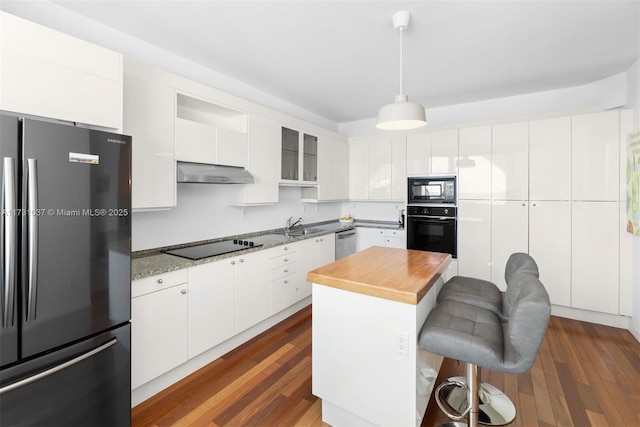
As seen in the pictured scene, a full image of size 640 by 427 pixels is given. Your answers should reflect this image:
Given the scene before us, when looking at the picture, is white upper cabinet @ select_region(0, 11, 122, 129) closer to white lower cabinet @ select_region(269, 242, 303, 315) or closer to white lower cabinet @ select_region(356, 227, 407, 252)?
white lower cabinet @ select_region(269, 242, 303, 315)

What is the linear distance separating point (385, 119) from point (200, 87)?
1693 mm

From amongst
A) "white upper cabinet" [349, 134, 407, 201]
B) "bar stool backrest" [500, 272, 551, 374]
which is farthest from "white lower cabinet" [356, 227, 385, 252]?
"bar stool backrest" [500, 272, 551, 374]

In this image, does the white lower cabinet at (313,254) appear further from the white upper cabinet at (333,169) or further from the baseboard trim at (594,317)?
the baseboard trim at (594,317)

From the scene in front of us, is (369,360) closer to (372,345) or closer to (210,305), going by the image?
(372,345)

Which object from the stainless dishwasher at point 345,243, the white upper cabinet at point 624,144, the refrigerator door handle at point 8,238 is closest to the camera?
the refrigerator door handle at point 8,238

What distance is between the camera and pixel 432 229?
405 centimetres

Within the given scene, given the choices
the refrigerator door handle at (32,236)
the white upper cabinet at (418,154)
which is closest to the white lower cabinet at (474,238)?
the white upper cabinet at (418,154)

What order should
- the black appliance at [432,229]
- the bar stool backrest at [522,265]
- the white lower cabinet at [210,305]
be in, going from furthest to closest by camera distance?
1. the black appliance at [432,229]
2. the white lower cabinet at [210,305]
3. the bar stool backrest at [522,265]

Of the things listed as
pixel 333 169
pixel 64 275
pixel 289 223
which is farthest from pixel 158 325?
pixel 333 169

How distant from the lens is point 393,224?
491 cm

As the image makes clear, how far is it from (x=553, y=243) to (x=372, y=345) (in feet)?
9.82

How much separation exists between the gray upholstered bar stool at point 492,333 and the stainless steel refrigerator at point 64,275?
1717mm

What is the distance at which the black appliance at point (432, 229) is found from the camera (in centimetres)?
392

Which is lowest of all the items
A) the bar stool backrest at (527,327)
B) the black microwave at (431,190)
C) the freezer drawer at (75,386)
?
the freezer drawer at (75,386)
